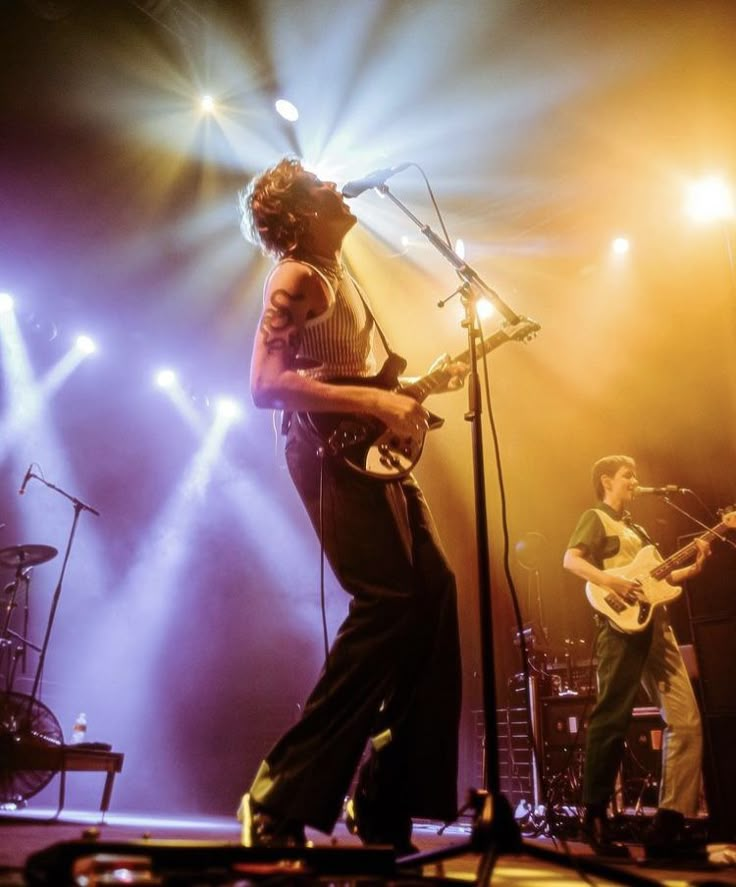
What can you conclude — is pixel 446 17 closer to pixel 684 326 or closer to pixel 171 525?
pixel 684 326

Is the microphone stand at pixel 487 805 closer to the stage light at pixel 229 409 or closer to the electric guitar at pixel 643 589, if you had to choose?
the electric guitar at pixel 643 589

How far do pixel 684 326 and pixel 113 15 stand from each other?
273 inches

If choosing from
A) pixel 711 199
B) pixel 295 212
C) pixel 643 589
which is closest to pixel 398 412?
pixel 295 212

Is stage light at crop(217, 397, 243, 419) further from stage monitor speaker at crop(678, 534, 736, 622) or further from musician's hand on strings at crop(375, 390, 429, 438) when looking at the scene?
musician's hand on strings at crop(375, 390, 429, 438)

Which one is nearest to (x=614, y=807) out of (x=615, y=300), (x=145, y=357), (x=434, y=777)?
(x=434, y=777)

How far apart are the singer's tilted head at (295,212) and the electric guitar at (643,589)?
3.27 meters

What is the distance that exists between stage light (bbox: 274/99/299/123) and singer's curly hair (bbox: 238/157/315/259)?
167 inches

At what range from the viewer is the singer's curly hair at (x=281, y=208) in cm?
277

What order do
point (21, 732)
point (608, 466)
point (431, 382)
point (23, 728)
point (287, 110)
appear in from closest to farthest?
point (431, 382), point (608, 466), point (21, 732), point (23, 728), point (287, 110)

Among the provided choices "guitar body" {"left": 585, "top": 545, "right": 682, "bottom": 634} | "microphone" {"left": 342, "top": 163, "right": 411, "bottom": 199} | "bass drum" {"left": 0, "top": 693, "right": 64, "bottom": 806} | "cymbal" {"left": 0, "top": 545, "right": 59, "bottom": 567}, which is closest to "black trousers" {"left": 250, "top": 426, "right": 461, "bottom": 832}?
"microphone" {"left": 342, "top": 163, "right": 411, "bottom": 199}

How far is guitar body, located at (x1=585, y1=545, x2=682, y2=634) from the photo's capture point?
4660 mm

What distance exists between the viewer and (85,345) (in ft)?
33.3

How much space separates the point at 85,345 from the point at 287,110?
5138 mm

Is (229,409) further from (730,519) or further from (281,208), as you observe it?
(281,208)
